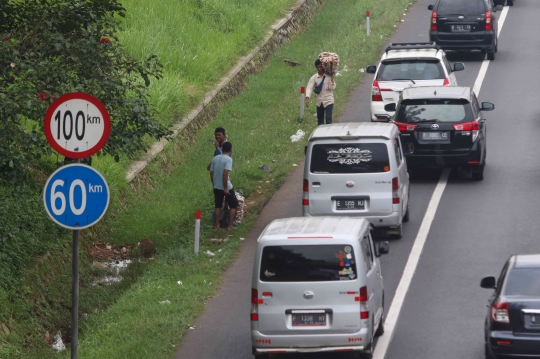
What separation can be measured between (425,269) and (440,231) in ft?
6.59

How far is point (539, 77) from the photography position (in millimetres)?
29922

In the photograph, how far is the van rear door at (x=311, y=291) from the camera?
468 inches

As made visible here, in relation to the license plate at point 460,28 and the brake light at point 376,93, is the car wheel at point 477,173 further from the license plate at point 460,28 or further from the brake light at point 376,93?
the license plate at point 460,28

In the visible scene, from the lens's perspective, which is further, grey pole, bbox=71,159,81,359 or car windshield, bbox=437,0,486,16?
car windshield, bbox=437,0,486,16

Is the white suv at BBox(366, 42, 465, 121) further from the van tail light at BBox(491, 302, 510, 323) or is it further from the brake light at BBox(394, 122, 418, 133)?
the van tail light at BBox(491, 302, 510, 323)

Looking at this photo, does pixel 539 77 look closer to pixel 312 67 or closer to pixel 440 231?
pixel 312 67

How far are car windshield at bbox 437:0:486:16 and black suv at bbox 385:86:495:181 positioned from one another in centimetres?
1182

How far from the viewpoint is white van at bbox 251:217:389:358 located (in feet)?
39.0

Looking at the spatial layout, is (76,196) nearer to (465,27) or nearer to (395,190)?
(395,190)

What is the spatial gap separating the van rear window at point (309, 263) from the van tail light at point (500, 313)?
1.59 m

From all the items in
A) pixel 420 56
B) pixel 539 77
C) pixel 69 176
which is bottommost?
pixel 539 77

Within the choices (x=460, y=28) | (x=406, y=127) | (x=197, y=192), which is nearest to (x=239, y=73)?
(x=460, y=28)

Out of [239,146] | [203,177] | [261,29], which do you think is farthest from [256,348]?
[261,29]

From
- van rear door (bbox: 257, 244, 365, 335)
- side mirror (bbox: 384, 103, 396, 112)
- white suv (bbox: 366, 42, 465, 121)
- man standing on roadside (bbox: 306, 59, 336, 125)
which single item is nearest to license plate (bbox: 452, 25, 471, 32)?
white suv (bbox: 366, 42, 465, 121)
